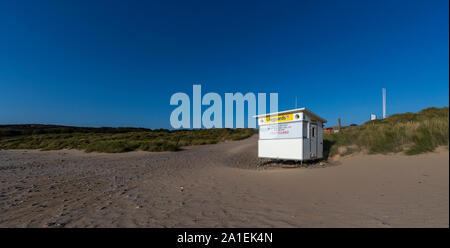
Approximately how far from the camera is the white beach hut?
974 cm

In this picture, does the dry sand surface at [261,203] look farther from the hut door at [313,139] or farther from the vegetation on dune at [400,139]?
the hut door at [313,139]

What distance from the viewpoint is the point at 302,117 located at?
31.6 ft

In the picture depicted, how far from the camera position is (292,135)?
1009 cm

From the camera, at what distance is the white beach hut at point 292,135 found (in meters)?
9.74

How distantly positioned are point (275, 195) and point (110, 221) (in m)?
3.71

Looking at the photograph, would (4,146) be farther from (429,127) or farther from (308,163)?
(429,127)

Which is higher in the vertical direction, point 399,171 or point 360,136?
point 360,136

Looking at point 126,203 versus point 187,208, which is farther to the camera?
point 126,203

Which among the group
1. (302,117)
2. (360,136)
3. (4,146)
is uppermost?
(302,117)

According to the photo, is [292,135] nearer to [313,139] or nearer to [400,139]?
[313,139]

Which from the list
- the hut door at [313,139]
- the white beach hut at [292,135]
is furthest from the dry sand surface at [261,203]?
the hut door at [313,139]

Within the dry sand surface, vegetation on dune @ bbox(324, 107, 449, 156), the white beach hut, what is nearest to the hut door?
the white beach hut
